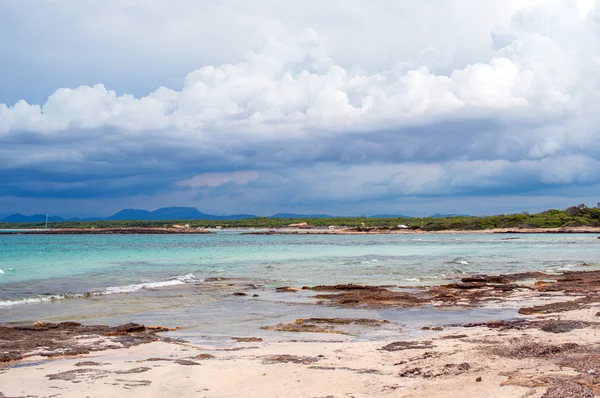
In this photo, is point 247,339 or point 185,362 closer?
point 185,362

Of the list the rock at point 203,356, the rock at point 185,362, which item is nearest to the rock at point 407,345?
the rock at point 203,356

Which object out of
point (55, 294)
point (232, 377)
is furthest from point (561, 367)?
point (55, 294)

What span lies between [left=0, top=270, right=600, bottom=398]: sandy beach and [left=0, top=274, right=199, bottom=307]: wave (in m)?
6.46

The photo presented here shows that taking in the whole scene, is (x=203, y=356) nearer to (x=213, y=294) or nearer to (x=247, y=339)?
(x=247, y=339)

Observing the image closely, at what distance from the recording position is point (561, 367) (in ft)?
27.2

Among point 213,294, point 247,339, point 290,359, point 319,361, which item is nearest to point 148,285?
point 213,294

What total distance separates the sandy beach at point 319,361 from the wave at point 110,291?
646 centimetres

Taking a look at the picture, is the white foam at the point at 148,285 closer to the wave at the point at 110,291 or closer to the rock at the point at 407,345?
the wave at the point at 110,291

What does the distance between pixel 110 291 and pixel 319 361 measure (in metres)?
15.4

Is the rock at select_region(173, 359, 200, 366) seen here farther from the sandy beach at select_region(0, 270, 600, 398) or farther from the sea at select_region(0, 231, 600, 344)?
the sea at select_region(0, 231, 600, 344)

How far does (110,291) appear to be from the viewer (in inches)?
896

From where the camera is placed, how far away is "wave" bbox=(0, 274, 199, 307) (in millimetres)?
19386

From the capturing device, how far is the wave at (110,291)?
1939 cm

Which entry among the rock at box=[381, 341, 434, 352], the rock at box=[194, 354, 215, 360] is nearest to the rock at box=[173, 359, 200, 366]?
the rock at box=[194, 354, 215, 360]
